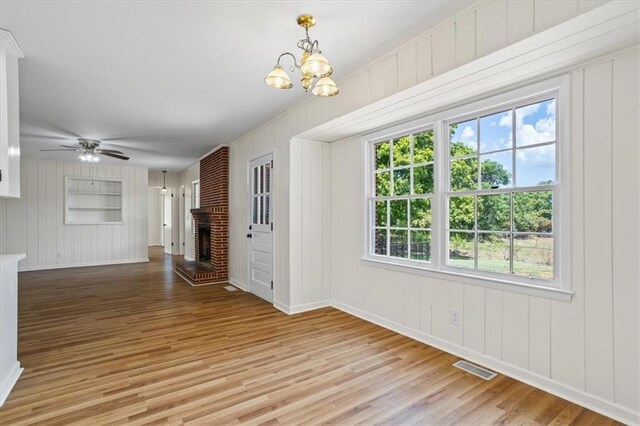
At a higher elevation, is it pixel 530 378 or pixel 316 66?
pixel 316 66

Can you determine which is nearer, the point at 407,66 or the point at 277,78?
the point at 277,78

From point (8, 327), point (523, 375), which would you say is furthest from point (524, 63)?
point (8, 327)

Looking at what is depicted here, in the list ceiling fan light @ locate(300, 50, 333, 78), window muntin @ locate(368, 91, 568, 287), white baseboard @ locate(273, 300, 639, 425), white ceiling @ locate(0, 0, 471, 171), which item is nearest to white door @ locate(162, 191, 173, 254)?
white ceiling @ locate(0, 0, 471, 171)

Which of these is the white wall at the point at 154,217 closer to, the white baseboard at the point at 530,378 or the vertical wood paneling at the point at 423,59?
the white baseboard at the point at 530,378

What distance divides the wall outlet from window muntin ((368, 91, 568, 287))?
1.14 feet

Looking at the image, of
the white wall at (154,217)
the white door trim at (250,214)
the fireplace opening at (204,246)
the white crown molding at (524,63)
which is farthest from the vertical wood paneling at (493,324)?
the white wall at (154,217)

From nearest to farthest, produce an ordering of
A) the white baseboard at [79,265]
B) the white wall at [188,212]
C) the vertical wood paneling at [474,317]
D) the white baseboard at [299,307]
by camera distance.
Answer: the vertical wood paneling at [474,317] → the white baseboard at [299,307] → the white baseboard at [79,265] → the white wall at [188,212]

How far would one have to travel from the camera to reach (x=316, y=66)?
1873 millimetres

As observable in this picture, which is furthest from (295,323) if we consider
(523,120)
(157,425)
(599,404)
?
(523,120)

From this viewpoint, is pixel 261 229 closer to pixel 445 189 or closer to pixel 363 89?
pixel 363 89

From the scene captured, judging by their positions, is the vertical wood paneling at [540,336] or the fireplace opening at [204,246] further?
the fireplace opening at [204,246]

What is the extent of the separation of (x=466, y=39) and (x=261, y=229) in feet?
11.9

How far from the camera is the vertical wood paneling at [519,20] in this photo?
185 centimetres

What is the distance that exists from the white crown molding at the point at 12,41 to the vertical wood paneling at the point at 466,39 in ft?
10.6
